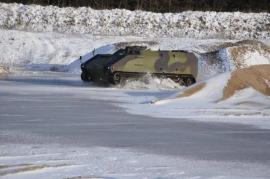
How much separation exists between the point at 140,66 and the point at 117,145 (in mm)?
14071

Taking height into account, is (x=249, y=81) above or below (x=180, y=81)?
above

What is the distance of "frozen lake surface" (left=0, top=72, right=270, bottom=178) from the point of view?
26.5ft

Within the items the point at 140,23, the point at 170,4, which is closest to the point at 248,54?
the point at 140,23

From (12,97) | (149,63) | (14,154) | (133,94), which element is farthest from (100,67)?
(14,154)

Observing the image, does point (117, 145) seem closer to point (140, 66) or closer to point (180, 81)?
point (140, 66)

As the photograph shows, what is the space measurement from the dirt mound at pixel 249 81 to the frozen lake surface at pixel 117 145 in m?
3.09

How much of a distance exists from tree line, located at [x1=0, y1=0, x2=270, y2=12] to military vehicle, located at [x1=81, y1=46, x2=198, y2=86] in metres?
26.7

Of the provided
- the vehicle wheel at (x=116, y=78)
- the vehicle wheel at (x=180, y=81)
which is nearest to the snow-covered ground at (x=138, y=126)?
the vehicle wheel at (x=116, y=78)

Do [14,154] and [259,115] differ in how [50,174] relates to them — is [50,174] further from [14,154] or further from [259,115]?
[259,115]

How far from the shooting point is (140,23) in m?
44.7

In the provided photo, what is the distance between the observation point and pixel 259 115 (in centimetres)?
1457

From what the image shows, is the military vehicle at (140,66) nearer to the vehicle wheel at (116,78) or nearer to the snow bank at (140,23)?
the vehicle wheel at (116,78)

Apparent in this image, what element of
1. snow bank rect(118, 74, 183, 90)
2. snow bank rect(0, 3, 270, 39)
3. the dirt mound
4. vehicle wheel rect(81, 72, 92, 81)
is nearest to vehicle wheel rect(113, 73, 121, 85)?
snow bank rect(118, 74, 183, 90)

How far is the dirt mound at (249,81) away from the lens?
673 inches
